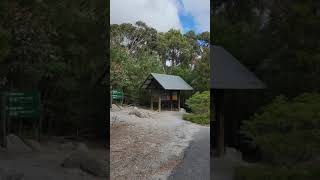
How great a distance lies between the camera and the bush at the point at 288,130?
403cm

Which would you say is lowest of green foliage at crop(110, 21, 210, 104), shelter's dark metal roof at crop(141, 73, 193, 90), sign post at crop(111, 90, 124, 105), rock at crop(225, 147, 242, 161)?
rock at crop(225, 147, 242, 161)

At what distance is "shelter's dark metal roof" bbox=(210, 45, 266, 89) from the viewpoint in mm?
4340

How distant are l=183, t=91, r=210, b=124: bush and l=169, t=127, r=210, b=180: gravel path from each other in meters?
0.10

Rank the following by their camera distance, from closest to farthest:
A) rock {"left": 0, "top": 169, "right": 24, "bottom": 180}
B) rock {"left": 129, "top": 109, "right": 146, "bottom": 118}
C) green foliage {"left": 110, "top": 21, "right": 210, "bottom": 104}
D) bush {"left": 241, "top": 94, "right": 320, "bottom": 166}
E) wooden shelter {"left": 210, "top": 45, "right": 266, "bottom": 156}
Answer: bush {"left": 241, "top": 94, "right": 320, "bottom": 166} → wooden shelter {"left": 210, "top": 45, "right": 266, "bottom": 156} → rock {"left": 0, "top": 169, "right": 24, "bottom": 180} → green foliage {"left": 110, "top": 21, "right": 210, "bottom": 104} → rock {"left": 129, "top": 109, "right": 146, "bottom": 118}

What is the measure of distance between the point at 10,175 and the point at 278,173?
250 centimetres

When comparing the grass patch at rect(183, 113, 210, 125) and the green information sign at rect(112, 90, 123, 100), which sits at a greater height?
the green information sign at rect(112, 90, 123, 100)

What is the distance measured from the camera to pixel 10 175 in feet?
14.8

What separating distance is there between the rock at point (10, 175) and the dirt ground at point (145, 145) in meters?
0.88

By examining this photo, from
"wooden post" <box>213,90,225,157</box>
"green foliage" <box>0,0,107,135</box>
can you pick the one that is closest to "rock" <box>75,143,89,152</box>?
"green foliage" <box>0,0,107,135</box>

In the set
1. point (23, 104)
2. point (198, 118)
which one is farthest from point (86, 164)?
point (198, 118)

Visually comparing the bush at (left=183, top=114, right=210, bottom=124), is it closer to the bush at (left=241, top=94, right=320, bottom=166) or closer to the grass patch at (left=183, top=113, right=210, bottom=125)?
the grass patch at (left=183, top=113, right=210, bottom=125)

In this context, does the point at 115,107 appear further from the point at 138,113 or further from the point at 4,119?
the point at 4,119

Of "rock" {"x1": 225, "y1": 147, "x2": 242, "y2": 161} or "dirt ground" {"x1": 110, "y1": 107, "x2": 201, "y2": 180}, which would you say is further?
"dirt ground" {"x1": 110, "y1": 107, "x2": 201, "y2": 180}

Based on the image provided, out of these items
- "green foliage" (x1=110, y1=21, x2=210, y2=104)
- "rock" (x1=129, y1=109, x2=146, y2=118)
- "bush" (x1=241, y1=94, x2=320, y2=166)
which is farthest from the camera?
"rock" (x1=129, y1=109, x2=146, y2=118)
